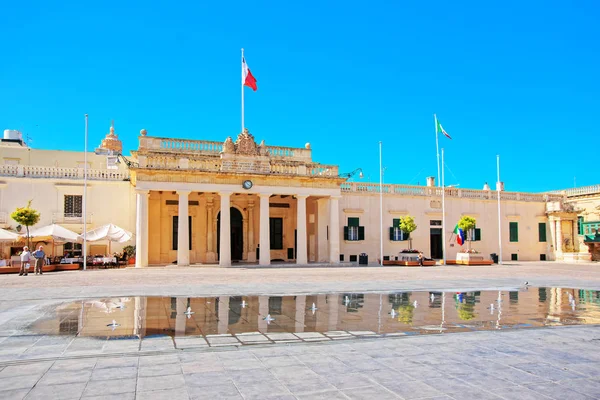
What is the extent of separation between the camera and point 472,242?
42.4m

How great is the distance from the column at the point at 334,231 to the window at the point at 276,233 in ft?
15.9

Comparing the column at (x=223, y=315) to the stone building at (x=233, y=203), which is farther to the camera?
the stone building at (x=233, y=203)

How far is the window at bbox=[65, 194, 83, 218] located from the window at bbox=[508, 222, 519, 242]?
34956 mm

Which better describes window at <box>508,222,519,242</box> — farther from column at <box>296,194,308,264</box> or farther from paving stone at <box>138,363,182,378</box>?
paving stone at <box>138,363,182,378</box>

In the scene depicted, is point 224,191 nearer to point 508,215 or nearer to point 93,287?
point 93,287

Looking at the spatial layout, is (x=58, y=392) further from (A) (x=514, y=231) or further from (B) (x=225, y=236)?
(A) (x=514, y=231)

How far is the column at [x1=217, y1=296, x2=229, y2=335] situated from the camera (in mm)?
9078

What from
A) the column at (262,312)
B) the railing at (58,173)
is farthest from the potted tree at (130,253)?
the column at (262,312)

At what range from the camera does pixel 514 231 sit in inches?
1747

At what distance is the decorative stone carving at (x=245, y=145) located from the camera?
33000mm

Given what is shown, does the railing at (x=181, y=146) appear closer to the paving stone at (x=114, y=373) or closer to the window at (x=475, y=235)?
the window at (x=475, y=235)

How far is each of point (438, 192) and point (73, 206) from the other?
28.1 m

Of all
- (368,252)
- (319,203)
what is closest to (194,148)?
(319,203)

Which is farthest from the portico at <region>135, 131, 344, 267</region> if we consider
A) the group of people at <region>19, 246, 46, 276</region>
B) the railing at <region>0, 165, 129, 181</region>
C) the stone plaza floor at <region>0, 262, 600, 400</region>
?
the stone plaza floor at <region>0, 262, 600, 400</region>
